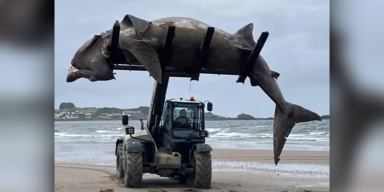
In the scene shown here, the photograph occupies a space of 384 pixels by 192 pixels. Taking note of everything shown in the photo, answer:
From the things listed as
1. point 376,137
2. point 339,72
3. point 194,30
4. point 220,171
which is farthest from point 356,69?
Answer: point 220,171

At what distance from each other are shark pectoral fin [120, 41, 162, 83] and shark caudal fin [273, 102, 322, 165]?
5.52 ft

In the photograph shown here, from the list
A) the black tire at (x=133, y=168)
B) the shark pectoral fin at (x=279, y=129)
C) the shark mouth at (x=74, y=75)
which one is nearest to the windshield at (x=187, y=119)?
the black tire at (x=133, y=168)

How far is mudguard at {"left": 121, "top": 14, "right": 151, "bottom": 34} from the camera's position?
14.8 feet

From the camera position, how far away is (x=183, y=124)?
9.82 metres

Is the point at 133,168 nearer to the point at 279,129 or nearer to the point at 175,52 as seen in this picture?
the point at 279,129

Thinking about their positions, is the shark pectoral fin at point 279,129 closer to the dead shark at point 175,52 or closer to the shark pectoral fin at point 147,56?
the dead shark at point 175,52

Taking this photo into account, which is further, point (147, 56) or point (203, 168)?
point (203, 168)

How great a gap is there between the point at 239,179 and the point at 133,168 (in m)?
3.90

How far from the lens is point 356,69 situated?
139cm

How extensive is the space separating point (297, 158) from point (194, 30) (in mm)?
15608

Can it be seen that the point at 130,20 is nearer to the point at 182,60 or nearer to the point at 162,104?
the point at 182,60

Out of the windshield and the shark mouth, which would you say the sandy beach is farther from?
the shark mouth

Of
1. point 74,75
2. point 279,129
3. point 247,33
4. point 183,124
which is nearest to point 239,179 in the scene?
point 183,124

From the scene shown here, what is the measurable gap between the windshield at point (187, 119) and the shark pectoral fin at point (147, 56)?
537cm
